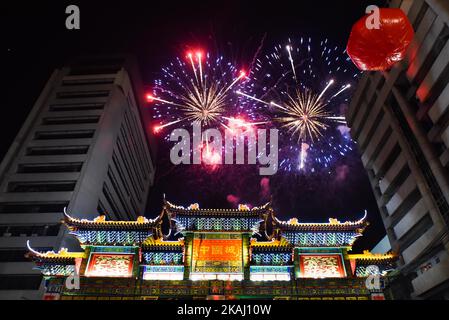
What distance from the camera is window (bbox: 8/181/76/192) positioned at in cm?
3322

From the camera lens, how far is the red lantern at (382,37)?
9.66m

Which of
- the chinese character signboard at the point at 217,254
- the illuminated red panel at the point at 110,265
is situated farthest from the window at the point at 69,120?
the chinese character signboard at the point at 217,254

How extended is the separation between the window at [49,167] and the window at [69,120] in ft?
21.0

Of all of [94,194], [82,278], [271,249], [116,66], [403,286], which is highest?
[116,66]

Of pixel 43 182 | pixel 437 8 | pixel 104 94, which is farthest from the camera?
pixel 104 94

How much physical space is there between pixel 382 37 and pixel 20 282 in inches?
1182

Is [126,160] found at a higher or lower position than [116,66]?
lower

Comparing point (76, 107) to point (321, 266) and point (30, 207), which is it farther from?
point (321, 266)

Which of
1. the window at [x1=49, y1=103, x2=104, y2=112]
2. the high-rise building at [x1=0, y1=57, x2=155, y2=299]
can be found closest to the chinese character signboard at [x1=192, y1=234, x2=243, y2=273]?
the high-rise building at [x1=0, y1=57, x2=155, y2=299]

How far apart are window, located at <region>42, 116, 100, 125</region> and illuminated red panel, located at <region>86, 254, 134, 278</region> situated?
2802 cm

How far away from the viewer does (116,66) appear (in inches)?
1783
